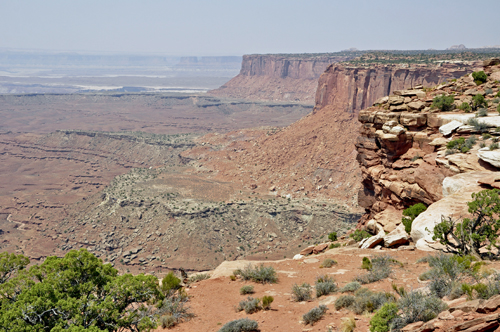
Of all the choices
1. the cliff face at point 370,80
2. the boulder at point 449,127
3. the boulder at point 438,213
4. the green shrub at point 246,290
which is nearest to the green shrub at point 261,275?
the green shrub at point 246,290

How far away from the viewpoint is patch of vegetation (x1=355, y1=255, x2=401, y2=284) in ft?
49.3

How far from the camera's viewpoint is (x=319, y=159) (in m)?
73.8

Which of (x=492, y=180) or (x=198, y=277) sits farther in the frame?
(x=198, y=277)

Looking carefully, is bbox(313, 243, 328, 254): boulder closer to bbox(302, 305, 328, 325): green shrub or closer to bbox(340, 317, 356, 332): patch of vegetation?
bbox(302, 305, 328, 325): green shrub

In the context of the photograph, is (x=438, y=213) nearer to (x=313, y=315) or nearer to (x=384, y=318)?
(x=313, y=315)

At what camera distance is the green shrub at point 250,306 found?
45.4 feet

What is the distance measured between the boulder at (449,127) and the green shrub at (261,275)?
543 inches

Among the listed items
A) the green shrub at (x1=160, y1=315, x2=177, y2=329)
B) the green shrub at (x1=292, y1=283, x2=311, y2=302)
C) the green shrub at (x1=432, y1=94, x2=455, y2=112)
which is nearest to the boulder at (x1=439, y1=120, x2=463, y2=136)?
the green shrub at (x1=432, y1=94, x2=455, y2=112)

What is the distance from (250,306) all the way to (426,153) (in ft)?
52.5

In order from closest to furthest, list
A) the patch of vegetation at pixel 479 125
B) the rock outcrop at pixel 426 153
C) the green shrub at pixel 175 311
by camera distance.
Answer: the green shrub at pixel 175 311
the rock outcrop at pixel 426 153
the patch of vegetation at pixel 479 125

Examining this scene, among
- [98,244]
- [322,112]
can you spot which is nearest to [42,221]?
[98,244]

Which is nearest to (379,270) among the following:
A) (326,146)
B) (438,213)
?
(438,213)

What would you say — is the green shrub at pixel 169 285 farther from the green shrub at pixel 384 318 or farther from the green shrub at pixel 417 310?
the green shrub at pixel 417 310

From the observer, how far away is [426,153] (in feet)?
78.2
